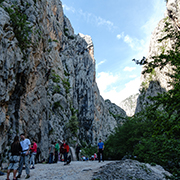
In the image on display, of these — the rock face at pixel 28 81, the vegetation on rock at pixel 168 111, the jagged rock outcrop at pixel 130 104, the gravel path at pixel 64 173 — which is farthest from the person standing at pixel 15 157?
the jagged rock outcrop at pixel 130 104

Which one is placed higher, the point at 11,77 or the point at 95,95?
the point at 95,95

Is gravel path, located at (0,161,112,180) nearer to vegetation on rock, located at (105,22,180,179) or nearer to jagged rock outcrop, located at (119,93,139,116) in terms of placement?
vegetation on rock, located at (105,22,180,179)

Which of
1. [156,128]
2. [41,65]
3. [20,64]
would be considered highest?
[41,65]

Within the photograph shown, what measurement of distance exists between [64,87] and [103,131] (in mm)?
32298

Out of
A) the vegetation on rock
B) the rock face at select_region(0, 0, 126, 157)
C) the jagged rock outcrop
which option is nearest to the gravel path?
the vegetation on rock

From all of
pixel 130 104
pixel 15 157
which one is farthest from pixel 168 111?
pixel 130 104

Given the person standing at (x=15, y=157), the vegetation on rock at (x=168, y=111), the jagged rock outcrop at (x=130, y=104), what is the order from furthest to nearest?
the jagged rock outcrop at (x=130, y=104)
the person standing at (x=15, y=157)
the vegetation on rock at (x=168, y=111)

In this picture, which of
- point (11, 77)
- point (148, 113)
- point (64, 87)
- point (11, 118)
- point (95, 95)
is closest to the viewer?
point (148, 113)

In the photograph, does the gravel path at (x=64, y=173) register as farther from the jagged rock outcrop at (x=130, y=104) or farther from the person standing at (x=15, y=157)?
the jagged rock outcrop at (x=130, y=104)

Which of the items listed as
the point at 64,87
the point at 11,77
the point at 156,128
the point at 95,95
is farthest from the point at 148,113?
the point at 95,95

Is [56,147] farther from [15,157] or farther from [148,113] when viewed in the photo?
[148,113]

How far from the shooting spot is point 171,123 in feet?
15.9

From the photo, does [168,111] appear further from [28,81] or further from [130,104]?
[130,104]

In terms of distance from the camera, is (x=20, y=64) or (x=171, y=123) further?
(x=20, y=64)
